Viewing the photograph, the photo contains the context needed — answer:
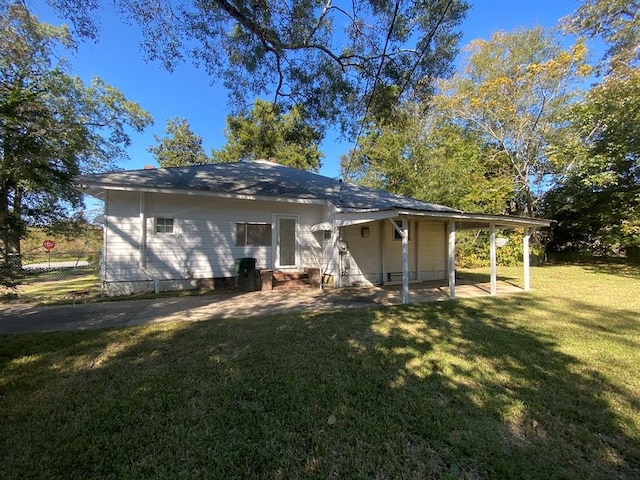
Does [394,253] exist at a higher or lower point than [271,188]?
lower

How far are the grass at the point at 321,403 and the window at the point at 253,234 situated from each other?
4924 mm

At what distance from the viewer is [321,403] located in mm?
2865

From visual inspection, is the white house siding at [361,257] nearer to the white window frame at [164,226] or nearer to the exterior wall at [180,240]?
the exterior wall at [180,240]

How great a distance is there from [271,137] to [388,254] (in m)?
6.43

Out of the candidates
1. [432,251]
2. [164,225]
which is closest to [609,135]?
[432,251]

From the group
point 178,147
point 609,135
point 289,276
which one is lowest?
point 289,276

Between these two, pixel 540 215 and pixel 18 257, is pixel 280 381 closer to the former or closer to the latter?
pixel 18 257

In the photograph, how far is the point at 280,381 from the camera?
10.7 feet

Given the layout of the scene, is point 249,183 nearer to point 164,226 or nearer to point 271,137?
point 271,137

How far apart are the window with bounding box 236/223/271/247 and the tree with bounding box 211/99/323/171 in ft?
9.58

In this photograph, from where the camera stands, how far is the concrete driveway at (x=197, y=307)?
5527 mm

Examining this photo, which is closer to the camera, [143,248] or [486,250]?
[143,248]

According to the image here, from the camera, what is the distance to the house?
8.30 m

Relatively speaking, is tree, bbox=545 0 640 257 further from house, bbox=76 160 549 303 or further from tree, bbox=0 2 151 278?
tree, bbox=0 2 151 278
